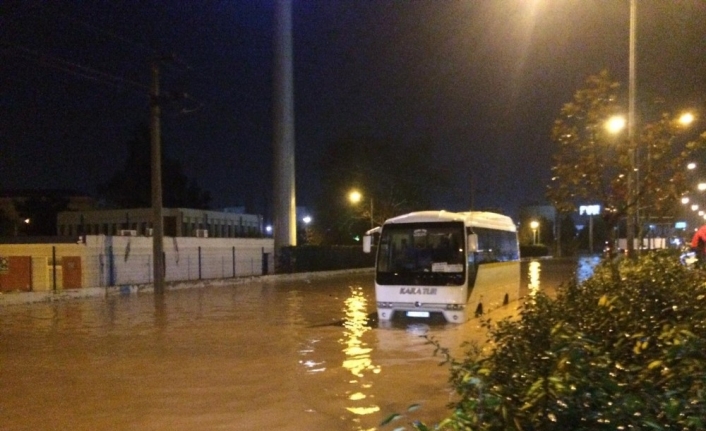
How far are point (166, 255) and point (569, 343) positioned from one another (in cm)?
3057

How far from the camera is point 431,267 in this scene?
55.6ft

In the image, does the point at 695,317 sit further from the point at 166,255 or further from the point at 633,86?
the point at 166,255

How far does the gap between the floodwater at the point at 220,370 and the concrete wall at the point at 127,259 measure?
6.76 metres

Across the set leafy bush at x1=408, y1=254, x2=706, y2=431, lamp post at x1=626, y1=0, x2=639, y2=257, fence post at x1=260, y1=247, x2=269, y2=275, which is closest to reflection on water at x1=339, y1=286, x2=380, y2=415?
leafy bush at x1=408, y1=254, x2=706, y2=431

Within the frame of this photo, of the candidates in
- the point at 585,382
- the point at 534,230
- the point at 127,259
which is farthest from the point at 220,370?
the point at 534,230

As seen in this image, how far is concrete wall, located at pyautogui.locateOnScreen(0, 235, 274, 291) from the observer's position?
2780 centimetres

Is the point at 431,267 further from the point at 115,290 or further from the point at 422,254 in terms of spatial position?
the point at 115,290

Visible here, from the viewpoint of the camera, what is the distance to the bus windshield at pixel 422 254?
16828 millimetres

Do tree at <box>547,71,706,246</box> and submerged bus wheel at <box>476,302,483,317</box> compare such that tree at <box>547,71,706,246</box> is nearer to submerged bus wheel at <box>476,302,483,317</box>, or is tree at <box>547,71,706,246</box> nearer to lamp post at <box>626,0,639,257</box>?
lamp post at <box>626,0,639,257</box>

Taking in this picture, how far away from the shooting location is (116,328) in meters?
17.1

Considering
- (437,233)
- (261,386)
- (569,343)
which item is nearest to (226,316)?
(437,233)

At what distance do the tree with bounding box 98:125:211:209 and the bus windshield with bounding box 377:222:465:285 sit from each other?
4698 centimetres

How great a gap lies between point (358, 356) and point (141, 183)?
174 ft

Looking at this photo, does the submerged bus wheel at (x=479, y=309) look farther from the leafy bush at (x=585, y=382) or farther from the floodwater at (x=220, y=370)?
the leafy bush at (x=585, y=382)
